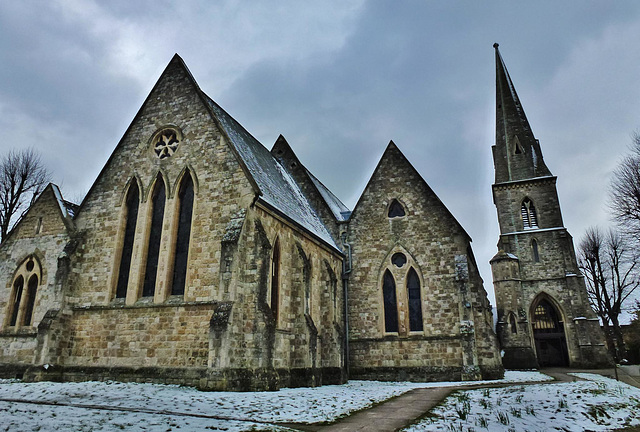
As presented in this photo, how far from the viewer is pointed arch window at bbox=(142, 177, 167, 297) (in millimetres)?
15906

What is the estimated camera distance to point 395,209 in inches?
935

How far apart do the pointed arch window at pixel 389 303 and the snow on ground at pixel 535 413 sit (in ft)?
29.4

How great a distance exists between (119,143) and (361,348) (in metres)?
14.9

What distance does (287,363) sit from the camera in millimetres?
15805

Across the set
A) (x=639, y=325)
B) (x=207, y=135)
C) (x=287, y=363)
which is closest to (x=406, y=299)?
(x=287, y=363)

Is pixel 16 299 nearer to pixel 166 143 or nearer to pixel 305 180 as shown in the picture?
pixel 166 143

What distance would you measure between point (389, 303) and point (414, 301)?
1.31 meters

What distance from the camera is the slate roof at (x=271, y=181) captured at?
1734 centimetres

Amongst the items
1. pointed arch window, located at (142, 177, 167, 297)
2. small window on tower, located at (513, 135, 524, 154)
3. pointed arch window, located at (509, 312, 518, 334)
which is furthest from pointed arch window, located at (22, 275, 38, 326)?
small window on tower, located at (513, 135, 524, 154)

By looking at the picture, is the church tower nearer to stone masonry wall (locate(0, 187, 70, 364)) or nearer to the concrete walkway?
the concrete walkway

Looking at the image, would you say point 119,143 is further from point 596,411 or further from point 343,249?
point 596,411

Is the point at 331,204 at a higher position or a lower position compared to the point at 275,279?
higher

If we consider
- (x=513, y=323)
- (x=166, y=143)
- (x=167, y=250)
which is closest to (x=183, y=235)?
(x=167, y=250)

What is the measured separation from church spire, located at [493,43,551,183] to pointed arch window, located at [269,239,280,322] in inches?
1114
